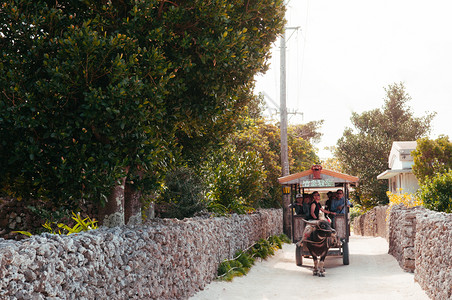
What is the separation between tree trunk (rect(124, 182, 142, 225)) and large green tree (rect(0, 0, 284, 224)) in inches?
34.3

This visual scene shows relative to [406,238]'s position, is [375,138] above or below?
above

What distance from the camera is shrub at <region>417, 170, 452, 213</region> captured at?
13008 mm

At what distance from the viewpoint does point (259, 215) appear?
1930cm

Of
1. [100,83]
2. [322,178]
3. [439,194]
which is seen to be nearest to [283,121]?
[322,178]

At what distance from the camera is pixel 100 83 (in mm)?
8242

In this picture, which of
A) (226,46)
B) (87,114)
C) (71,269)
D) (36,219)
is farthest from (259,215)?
(71,269)

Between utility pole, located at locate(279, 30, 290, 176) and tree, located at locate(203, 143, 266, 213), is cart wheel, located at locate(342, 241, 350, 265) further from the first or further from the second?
utility pole, located at locate(279, 30, 290, 176)

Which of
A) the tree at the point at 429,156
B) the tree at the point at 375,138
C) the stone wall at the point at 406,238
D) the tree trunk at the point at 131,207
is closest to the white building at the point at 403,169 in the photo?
the tree at the point at 429,156

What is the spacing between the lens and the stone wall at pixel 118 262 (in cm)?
461

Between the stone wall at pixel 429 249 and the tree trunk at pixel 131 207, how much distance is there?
6192 mm

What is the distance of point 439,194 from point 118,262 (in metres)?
9.91

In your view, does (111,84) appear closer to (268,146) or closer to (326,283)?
(326,283)

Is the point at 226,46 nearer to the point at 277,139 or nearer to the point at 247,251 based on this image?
the point at 247,251

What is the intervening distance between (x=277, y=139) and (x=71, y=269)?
976 inches
